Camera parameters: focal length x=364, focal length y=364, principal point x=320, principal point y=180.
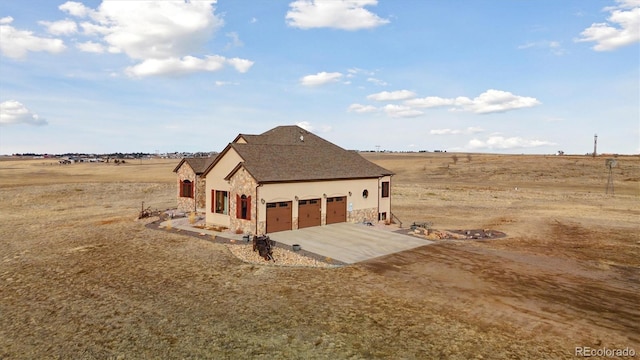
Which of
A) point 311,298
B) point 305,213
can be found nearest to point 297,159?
point 305,213

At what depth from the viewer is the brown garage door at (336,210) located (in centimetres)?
3005

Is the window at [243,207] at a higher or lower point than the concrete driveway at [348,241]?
higher

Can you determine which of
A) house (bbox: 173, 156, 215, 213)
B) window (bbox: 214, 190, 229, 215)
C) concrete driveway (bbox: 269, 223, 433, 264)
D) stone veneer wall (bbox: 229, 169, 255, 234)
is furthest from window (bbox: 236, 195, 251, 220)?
house (bbox: 173, 156, 215, 213)

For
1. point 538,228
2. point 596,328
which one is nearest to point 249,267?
point 596,328

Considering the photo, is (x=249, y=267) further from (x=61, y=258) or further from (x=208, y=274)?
(x=61, y=258)

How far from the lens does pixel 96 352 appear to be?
10.9m

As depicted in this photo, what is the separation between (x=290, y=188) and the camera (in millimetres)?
27359

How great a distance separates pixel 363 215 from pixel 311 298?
59.1ft

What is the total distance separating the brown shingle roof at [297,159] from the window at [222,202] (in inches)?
171

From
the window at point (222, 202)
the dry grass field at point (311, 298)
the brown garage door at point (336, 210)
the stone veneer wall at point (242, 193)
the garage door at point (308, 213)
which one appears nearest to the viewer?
the dry grass field at point (311, 298)

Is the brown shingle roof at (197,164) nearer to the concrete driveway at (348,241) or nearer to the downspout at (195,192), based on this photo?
the downspout at (195,192)

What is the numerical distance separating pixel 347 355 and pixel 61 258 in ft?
60.2

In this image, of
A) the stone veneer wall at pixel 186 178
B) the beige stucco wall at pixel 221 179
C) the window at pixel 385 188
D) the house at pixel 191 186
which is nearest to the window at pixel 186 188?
the house at pixel 191 186

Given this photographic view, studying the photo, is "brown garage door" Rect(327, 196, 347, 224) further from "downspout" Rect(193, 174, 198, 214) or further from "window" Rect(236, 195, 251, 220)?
"downspout" Rect(193, 174, 198, 214)
